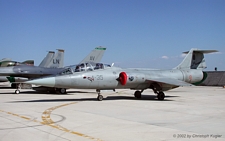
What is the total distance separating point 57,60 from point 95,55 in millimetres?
4644

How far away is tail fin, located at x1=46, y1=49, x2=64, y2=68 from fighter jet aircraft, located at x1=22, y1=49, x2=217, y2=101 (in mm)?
14861

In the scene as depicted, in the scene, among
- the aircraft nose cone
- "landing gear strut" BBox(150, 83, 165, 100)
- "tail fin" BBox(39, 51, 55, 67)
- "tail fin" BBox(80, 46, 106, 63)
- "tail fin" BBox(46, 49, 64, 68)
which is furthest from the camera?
"tail fin" BBox(39, 51, 55, 67)

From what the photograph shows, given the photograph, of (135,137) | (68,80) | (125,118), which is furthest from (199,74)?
(135,137)

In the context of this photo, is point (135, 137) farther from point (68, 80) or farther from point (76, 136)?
point (68, 80)

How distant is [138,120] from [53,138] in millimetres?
3275

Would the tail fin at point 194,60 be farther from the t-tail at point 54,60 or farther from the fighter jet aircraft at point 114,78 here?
the t-tail at point 54,60

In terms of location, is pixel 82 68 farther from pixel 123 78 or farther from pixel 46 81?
pixel 123 78

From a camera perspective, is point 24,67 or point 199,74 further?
point 24,67

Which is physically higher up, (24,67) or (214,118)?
(24,67)

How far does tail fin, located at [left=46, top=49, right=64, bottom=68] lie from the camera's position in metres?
29.4

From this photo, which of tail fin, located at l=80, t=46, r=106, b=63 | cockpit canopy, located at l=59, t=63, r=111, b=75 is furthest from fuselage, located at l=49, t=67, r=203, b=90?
tail fin, located at l=80, t=46, r=106, b=63

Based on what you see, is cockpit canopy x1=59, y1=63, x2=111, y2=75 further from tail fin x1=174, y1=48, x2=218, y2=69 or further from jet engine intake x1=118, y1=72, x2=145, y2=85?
tail fin x1=174, y1=48, x2=218, y2=69

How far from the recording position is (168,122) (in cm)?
805

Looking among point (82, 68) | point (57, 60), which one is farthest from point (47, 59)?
point (82, 68)
